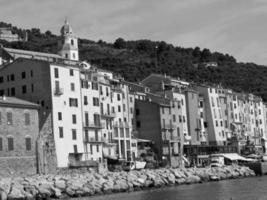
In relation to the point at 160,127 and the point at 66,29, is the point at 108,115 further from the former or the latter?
the point at 66,29

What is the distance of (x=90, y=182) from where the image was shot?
5750 centimetres

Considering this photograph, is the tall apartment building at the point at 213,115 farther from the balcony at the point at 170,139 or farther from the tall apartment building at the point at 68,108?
the tall apartment building at the point at 68,108

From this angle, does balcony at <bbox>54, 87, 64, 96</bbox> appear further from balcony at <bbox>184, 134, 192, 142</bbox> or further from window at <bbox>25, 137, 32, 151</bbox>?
balcony at <bbox>184, 134, 192, 142</bbox>

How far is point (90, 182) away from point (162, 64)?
99.9 m

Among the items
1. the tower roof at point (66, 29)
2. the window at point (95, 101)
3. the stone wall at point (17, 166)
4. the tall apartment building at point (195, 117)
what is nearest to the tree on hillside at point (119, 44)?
the tower roof at point (66, 29)

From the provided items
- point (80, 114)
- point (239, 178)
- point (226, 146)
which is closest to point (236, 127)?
point (226, 146)

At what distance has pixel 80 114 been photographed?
2886 inches

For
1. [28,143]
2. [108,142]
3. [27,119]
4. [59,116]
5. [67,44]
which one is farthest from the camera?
[67,44]

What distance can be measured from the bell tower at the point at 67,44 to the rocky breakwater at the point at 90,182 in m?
46.9

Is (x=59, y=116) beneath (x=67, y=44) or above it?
beneath

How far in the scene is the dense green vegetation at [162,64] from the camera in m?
146

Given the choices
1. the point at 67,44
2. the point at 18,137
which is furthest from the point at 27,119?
the point at 67,44

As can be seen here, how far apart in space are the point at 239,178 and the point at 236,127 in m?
35.3

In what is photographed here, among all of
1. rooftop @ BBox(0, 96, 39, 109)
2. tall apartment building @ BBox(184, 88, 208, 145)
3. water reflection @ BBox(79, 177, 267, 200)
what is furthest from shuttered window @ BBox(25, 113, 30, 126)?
tall apartment building @ BBox(184, 88, 208, 145)
